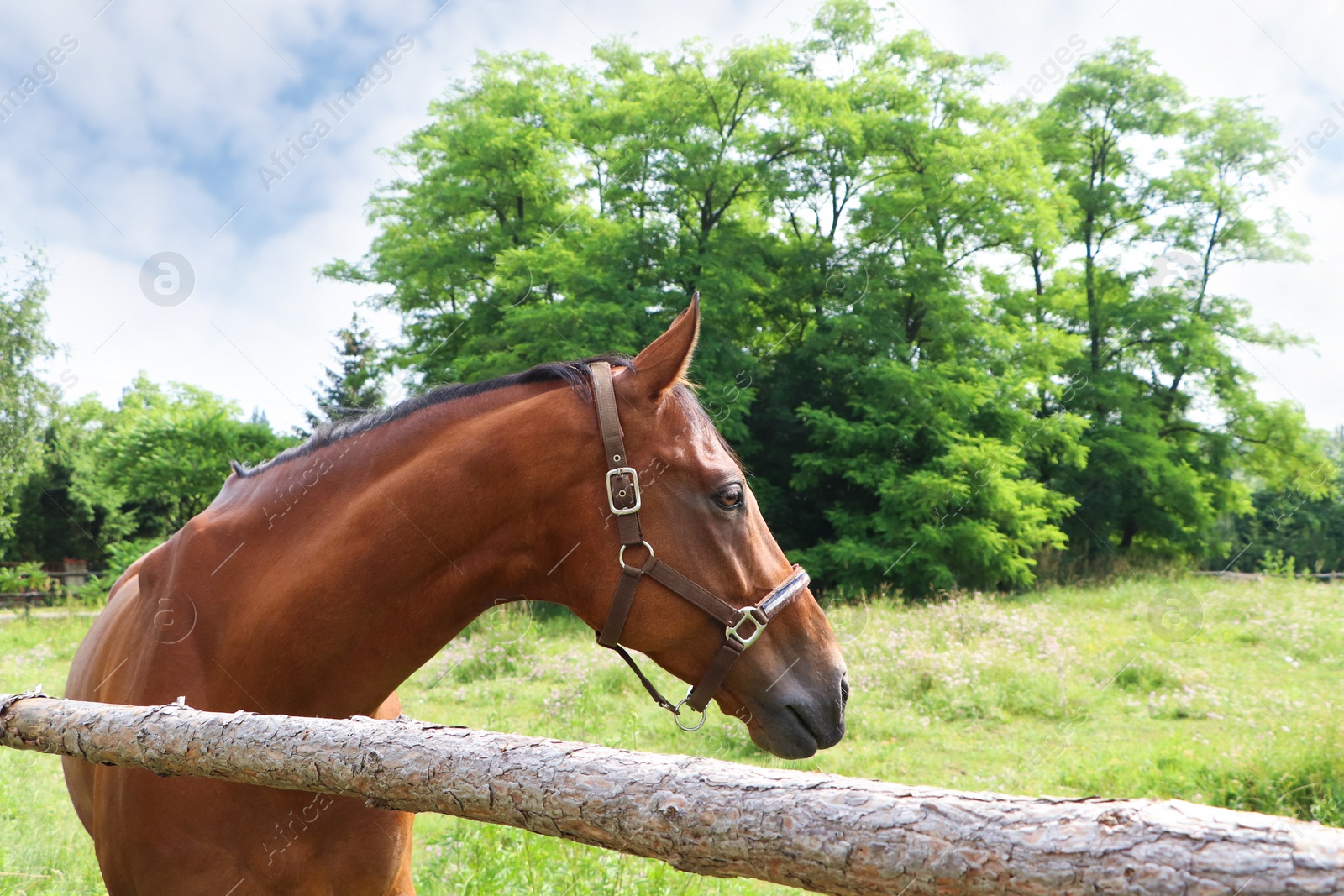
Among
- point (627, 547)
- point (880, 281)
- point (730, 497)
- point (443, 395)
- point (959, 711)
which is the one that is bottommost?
point (959, 711)

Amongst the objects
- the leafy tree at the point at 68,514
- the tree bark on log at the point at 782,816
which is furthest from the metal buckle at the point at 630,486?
the leafy tree at the point at 68,514

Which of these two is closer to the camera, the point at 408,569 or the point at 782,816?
the point at 782,816

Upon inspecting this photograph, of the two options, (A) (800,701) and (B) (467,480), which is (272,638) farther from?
(A) (800,701)

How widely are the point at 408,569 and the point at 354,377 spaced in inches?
1016

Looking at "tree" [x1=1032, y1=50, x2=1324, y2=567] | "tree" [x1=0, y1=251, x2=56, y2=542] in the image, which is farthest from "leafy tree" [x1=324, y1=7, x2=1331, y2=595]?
"tree" [x1=0, y1=251, x2=56, y2=542]

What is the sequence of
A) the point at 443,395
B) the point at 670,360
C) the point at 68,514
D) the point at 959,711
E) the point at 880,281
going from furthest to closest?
the point at 68,514 → the point at 880,281 → the point at 959,711 → the point at 443,395 → the point at 670,360

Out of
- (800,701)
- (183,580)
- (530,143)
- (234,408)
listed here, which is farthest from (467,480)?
(234,408)

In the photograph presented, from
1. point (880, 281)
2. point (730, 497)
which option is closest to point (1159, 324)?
point (880, 281)

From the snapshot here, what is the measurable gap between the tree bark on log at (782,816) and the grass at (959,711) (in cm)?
229

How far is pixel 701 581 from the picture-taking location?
77.9 inches

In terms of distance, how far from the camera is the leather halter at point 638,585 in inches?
76.4

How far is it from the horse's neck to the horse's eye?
36 centimetres

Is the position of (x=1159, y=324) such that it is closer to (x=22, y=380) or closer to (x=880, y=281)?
(x=880, y=281)

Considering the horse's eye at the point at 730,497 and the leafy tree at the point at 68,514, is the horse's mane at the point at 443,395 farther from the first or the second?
the leafy tree at the point at 68,514
